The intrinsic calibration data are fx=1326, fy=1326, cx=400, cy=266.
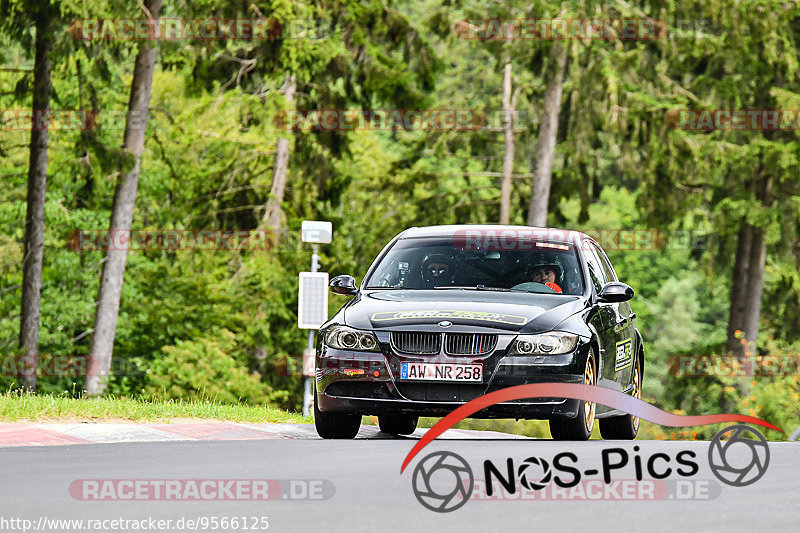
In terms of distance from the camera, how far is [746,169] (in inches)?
1405

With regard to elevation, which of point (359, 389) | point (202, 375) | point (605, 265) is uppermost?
point (605, 265)

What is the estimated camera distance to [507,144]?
3819 cm

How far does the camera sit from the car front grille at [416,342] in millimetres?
10195

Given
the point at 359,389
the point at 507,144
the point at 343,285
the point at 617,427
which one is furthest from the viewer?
the point at 507,144

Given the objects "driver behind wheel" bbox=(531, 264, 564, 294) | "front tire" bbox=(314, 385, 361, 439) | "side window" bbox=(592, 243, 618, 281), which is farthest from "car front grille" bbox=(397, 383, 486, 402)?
"side window" bbox=(592, 243, 618, 281)

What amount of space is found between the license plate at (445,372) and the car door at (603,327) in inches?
52.2

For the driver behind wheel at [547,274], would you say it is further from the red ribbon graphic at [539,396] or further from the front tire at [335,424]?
the front tire at [335,424]

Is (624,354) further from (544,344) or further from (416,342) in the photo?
(416,342)

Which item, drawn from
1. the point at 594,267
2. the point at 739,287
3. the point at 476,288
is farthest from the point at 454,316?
the point at 739,287

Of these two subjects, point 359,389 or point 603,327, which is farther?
point 603,327

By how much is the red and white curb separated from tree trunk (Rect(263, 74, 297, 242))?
2238 cm

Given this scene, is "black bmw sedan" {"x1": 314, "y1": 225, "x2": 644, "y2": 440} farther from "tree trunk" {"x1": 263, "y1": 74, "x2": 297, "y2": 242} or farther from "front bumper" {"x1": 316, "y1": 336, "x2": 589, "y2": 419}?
"tree trunk" {"x1": 263, "y1": 74, "x2": 297, "y2": 242}

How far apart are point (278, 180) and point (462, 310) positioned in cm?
2629

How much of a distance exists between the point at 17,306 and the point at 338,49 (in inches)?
534
